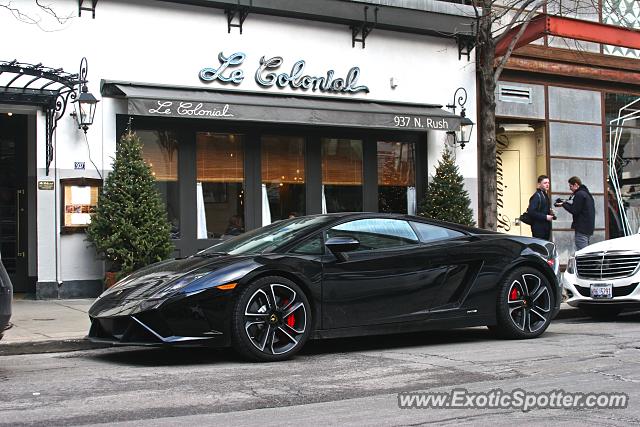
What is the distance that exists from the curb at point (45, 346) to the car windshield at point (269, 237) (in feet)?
5.59

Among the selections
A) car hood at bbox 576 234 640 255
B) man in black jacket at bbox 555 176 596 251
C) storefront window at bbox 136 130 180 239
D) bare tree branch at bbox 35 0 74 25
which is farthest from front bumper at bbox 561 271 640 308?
bare tree branch at bbox 35 0 74 25

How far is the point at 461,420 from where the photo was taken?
5145mm

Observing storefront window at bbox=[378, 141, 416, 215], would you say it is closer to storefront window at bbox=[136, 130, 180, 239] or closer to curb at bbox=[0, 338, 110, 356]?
storefront window at bbox=[136, 130, 180, 239]

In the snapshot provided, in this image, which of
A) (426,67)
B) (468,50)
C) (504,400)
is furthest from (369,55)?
(504,400)

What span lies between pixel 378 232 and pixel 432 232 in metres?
0.65

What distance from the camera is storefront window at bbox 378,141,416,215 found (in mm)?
16891

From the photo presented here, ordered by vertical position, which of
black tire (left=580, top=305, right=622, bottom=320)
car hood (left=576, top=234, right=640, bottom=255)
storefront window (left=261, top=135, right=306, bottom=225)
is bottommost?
black tire (left=580, top=305, right=622, bottom=320)

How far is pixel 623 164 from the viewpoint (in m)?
20.2

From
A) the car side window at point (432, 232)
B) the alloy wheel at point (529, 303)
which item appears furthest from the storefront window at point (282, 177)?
the alloy wheel at point (529, 303)

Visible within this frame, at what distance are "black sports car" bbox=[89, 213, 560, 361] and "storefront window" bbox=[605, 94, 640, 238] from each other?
12.0 m

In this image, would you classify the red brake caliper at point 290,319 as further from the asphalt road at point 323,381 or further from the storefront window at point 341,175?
the storefront window at point 341,175

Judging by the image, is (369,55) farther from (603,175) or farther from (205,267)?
(205,267)

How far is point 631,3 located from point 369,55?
7987mm

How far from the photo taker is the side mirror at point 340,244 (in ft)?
24.8
